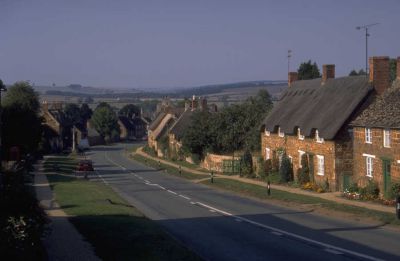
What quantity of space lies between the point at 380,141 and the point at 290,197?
570 cm

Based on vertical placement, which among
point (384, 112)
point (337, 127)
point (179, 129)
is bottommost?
point (179, 129)

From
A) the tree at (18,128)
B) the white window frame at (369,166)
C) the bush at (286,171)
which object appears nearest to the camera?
the white window frame at (369,166)

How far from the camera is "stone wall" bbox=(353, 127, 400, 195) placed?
32438mm

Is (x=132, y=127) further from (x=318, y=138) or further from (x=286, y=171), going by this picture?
(x=318, y=138)

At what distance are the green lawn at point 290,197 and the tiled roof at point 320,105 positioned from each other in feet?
15.5

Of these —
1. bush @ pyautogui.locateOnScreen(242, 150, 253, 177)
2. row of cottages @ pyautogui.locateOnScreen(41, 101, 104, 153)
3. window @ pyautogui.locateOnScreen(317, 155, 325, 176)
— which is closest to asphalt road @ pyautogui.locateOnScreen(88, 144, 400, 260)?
window @ pyautogui.locateOnScreen(317, 155, 325, 176)

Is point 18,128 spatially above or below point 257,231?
above

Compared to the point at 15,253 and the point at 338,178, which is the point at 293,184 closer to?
the point at 338,178

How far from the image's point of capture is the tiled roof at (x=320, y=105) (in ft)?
128

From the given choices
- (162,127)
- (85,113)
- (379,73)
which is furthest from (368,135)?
(85,113)

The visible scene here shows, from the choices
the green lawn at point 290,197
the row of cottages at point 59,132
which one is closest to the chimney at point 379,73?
the green lawn at point 290,197

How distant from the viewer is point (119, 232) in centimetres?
2136

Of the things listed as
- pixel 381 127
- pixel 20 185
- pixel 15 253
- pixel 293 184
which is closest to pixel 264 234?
pixel 20 185

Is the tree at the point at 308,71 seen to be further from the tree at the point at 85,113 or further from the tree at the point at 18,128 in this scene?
the tree at the point at 85,113
